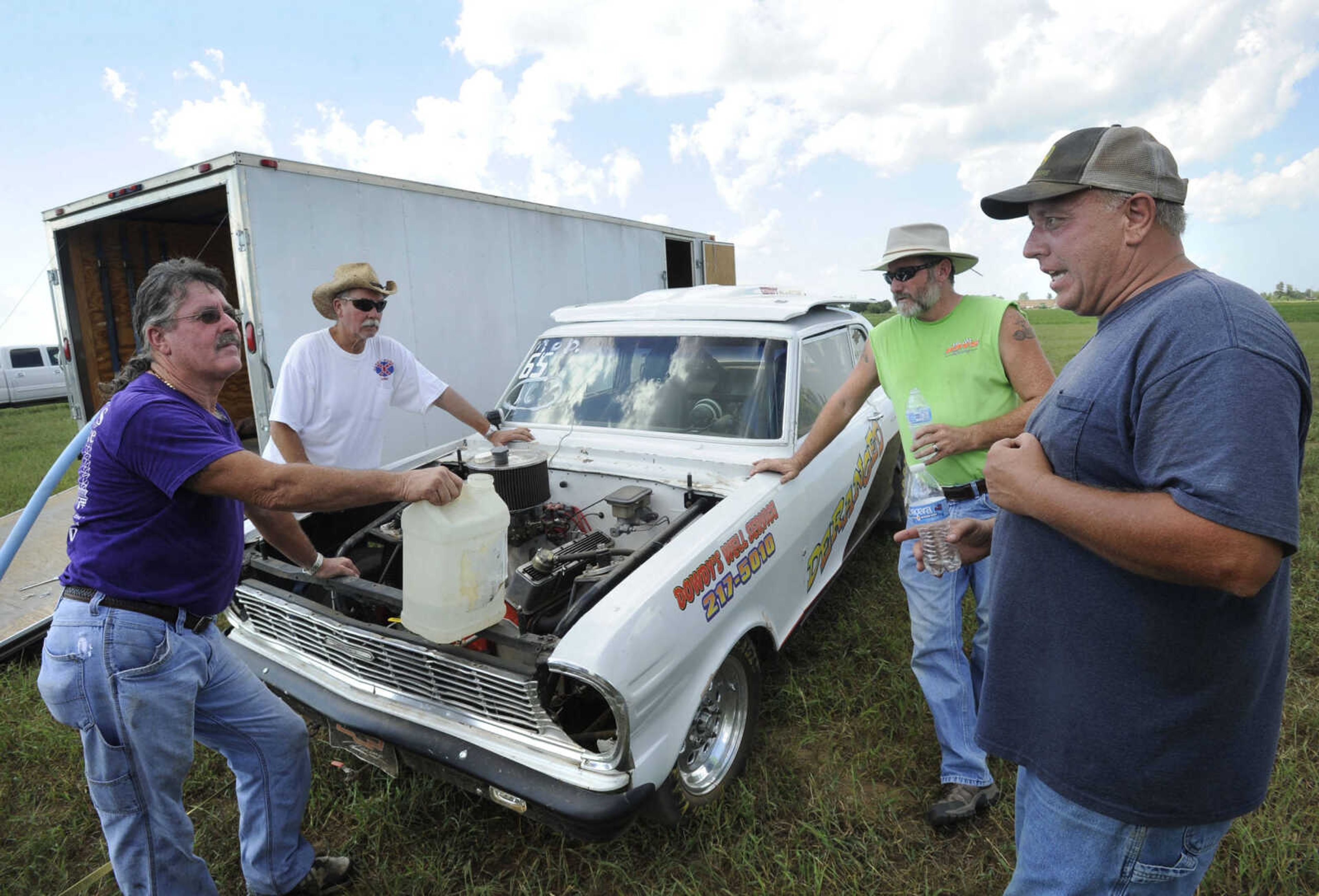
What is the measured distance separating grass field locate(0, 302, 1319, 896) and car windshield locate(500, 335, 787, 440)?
1.33 metres

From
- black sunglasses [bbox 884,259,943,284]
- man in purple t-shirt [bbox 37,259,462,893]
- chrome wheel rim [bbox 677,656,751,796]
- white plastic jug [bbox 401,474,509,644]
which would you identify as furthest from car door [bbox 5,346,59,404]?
black sunglasses [bbox 884,259,943,284]

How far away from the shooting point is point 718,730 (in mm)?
2713

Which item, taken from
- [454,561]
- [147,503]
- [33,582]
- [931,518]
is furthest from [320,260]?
[931,518]

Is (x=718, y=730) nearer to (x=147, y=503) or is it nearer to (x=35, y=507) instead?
(x=147, y=503)

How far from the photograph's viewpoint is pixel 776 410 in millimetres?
3512

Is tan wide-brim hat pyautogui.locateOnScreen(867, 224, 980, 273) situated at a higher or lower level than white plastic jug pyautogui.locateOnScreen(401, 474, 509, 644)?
higher

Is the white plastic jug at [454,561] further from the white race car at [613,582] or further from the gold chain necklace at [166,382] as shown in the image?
the gold chain necklace at [166,382]

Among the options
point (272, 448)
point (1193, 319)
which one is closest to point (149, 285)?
point (272, 448)

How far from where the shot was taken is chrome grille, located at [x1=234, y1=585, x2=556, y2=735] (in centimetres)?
211

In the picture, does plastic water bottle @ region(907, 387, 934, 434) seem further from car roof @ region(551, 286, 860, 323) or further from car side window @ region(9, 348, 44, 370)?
car side window @ region(9, 348, 44, 370)

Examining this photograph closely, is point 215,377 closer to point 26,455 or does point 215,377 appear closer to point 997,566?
point 997,566

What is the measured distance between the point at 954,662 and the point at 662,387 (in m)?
1.95

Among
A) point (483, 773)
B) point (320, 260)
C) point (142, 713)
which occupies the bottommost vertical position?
point (483, 773)

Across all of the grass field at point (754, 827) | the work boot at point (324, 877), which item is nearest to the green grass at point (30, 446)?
the grass field at point (754, 827)
